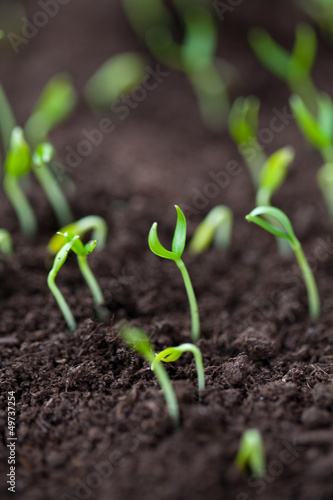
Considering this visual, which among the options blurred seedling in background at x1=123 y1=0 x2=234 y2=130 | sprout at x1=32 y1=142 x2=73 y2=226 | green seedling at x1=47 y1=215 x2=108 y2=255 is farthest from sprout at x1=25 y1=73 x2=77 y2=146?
blurred seedling in background at x1=123 y1=0 x2=234 y2=130

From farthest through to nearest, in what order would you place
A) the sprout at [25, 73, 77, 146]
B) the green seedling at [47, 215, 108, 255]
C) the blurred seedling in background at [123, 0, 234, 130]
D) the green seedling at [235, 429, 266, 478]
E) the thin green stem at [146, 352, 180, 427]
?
the blurred seedling in background at [123, 0, 234, 130], the sprout at [25, 73, 77, 146], the green seedling at [47, 215, 108, 255], the thin green stem at [146, 352, 180, 427], the green seedling at [235, 429, 266, 478]

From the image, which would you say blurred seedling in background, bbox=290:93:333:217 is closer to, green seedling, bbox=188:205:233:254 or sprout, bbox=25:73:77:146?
green seedling, bbox=188:205:233:254

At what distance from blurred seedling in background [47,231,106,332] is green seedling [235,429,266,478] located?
0.47m

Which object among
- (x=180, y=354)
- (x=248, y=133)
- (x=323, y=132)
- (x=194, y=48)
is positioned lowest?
(x=180, y=354)

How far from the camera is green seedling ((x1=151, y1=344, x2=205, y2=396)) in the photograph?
0.89 meters

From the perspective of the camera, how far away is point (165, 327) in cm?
115

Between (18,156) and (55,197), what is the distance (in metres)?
0.22

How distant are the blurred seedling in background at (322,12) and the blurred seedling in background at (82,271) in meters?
1.53

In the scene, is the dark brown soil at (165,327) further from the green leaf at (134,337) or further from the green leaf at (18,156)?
the green leaf at (18,156)

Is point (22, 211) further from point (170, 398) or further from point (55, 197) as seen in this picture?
point (170, 398)

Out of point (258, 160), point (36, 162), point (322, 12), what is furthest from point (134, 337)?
point (322, 12)

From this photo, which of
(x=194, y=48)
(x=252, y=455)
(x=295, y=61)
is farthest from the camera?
(x=194, y=48)

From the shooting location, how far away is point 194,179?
1.71 meters

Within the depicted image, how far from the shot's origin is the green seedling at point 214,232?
1352 mm
